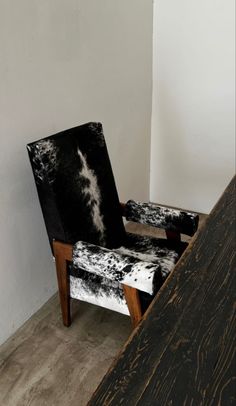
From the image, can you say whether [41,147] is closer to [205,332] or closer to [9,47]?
[9,47]

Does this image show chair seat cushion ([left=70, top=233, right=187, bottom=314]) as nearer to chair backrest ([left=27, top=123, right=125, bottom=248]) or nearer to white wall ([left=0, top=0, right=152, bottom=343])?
chair backrest ([left=27, top=123, right=125, bottom=248])

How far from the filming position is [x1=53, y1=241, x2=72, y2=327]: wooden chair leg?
1662 millimetres

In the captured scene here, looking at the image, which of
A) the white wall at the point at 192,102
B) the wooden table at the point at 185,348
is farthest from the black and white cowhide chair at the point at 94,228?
the white wall at the point at 192,102

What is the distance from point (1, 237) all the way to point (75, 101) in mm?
868

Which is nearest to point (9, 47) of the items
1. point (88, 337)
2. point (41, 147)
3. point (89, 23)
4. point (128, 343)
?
point (41, 147)

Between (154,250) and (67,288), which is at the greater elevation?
(154,250)

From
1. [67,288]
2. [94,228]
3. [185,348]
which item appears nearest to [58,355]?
[67,288]

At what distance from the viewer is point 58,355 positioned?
1773mm

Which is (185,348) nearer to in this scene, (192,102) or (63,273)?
(63,273)

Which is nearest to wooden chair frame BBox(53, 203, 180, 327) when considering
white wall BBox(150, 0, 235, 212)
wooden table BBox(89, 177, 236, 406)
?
wooden table BBox(89, 177, 236, 406)

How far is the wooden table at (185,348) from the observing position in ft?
2.50

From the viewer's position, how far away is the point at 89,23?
77.5 inches

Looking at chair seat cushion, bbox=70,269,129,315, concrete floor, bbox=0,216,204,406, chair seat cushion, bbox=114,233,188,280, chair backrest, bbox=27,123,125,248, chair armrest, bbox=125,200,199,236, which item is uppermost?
chair backrest, bbox=27,123,125,248

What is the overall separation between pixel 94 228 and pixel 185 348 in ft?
3.39
